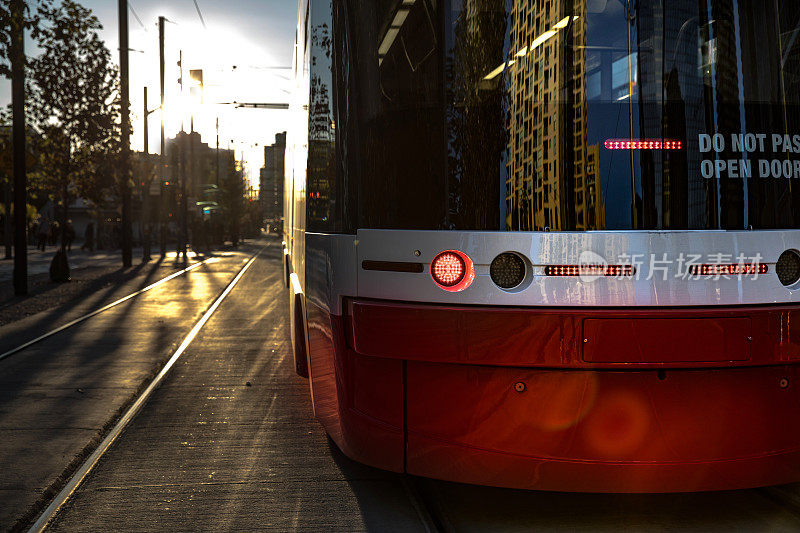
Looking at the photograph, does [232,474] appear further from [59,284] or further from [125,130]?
[125,130]

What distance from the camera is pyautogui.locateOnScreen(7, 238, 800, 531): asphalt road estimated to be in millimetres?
4227

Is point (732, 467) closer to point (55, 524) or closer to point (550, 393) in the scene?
point (550, 393)

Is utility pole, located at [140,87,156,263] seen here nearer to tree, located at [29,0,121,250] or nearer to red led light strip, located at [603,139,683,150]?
tree, located at [29,0,121,250]

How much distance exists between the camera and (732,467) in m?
3.87

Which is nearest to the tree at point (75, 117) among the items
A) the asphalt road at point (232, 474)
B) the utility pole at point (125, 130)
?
the utility pole at point (125, 130)

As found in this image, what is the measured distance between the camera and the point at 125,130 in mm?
25531

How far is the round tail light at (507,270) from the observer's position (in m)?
3.90

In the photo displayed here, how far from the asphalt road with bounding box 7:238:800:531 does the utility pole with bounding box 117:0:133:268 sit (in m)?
20.3

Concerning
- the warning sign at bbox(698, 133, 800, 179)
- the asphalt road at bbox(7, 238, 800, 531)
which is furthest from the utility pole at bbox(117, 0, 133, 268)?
the warning sign at bbox(698, 133, 800, 179)

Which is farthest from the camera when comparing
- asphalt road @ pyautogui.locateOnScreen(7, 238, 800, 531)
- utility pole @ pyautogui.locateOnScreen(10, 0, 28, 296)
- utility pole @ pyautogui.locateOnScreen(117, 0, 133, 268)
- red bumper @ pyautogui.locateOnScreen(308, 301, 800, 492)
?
utility pole @ pyautogui.locateOnScreen(117, 0, 133, 268)

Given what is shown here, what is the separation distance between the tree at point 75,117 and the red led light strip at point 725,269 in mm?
20066

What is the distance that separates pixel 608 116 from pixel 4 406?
16.6 ft

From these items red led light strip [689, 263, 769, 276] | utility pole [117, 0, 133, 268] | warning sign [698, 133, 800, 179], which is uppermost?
utility pole [117, 0, 133, 268]

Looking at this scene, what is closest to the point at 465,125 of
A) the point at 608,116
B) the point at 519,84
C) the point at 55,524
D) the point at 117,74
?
the point at 519,84
